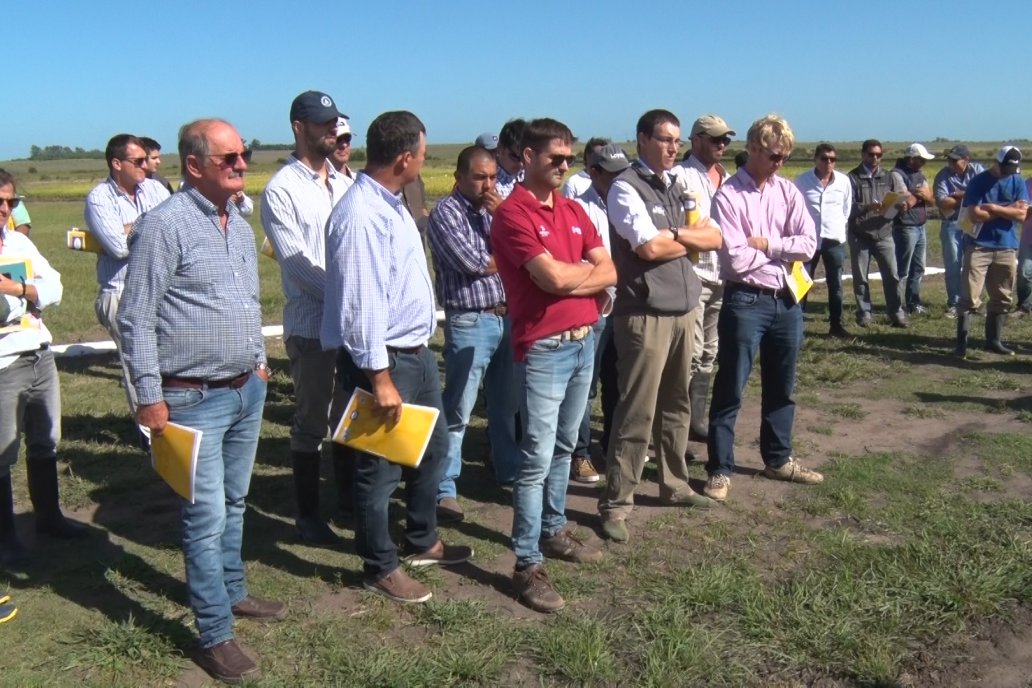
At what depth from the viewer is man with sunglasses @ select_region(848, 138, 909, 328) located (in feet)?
32.7

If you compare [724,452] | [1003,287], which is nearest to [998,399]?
[1003,287]

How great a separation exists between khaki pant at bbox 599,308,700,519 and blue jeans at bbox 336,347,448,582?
1.03 metres

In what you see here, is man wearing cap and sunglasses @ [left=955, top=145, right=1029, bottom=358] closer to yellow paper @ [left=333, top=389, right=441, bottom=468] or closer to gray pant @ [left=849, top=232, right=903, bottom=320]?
gray pant @ [left=849, top=232, right=903, bottom=320]

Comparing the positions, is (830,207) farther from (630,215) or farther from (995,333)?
(630,215)

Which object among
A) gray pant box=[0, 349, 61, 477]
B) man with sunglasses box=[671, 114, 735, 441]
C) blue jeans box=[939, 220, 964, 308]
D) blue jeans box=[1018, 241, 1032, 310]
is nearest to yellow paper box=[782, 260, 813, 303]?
man with sunglasses box=[671, 114, 735, 441]

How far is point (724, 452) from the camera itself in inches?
210

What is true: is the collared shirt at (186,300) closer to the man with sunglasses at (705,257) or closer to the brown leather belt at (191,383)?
the brown leather belt at (191,383)

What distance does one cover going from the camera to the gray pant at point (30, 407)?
4.23 m

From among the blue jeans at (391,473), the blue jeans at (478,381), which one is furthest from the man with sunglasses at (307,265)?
the blue jeans at (478,381)

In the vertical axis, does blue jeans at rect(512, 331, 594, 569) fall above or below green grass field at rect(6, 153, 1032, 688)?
above

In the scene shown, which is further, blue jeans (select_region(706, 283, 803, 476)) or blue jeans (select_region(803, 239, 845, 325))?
blue jeans (select_region(803, 239, 845, 325))

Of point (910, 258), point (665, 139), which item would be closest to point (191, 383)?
point (665, 139)

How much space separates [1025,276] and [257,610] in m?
9.71

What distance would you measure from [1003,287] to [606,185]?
5.05 meters
